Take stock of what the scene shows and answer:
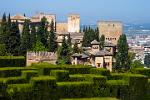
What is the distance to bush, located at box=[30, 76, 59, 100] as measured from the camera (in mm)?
35156

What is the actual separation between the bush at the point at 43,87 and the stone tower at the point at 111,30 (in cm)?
7219

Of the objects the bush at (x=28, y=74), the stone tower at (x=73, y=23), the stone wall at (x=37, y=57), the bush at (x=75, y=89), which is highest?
the stone tower at (x=73, y=23)

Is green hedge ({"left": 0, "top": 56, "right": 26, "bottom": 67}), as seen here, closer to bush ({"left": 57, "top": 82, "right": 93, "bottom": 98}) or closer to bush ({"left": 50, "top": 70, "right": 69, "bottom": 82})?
bush ({"left": 50, "top": 70, "right": 69, "bottom": 82})

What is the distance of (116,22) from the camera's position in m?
110

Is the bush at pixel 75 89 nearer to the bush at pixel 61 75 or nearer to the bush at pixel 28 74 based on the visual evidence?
the bush at pixel 61 75

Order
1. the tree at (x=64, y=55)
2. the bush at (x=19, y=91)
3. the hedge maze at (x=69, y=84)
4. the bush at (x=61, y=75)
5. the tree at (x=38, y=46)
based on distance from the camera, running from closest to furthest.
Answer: the bush at (x=19, y=91), the hedge maze at (x=69, y=84), the bush at (x=61, y=75), the tree at (x=64, y=55), the tree at (x=38, y=46)

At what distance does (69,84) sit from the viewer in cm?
3681

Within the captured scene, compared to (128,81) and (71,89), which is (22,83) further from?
(128,81)

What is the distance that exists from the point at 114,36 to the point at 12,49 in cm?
3903

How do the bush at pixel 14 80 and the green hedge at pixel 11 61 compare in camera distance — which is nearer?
the bush at pixel 14 80

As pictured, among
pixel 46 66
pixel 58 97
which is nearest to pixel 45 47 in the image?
pixel 46 66

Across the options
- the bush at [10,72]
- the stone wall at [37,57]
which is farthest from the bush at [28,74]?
the stone wall at [37,57]

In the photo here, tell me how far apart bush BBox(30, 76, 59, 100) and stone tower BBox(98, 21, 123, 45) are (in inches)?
2842

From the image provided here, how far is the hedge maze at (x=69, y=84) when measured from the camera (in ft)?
115
